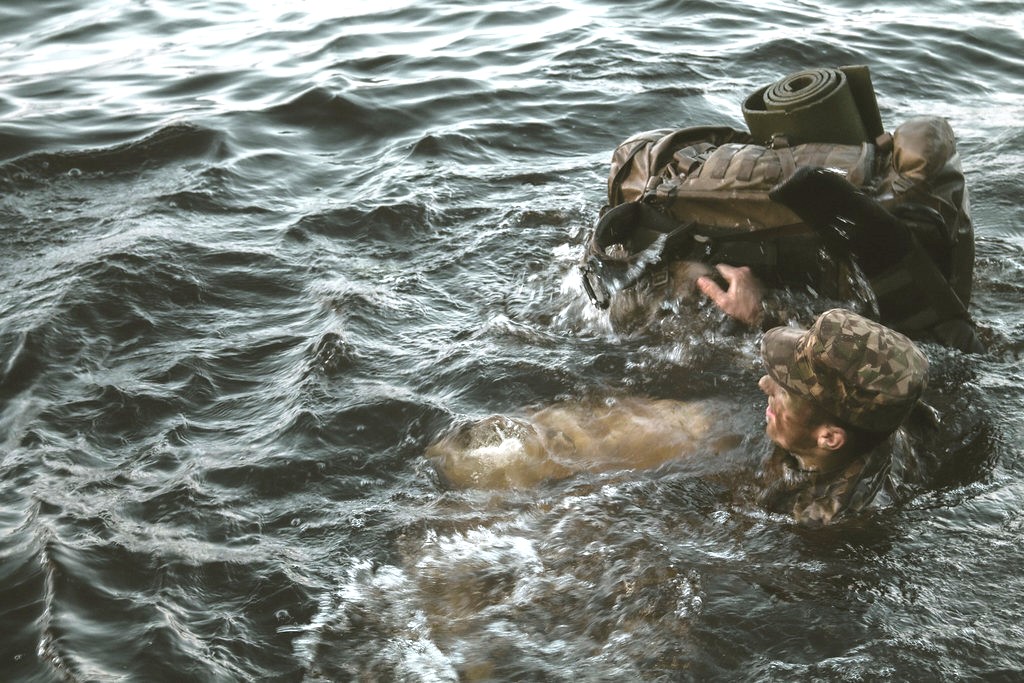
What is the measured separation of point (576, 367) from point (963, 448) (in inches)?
68.7

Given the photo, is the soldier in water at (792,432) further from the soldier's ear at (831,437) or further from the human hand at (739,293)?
the human hand at (739,293)

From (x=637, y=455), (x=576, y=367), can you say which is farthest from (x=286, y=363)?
(x=637, y=455)

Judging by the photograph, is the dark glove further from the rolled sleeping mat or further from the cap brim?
the cap brim

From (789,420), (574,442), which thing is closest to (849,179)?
(789,420)

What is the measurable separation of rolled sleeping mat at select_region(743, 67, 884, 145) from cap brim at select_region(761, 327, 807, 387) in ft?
3.67

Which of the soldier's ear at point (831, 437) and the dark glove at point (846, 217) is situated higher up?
the dark glove at point (846, 217)

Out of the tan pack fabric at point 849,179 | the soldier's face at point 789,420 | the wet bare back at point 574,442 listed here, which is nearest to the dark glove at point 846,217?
the tan pack fabric at point 849,179

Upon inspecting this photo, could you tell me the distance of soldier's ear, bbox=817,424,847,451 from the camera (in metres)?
4.00

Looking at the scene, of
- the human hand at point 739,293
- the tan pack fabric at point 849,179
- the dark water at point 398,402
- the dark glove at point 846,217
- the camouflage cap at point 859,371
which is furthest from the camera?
the human hand at point 739,293

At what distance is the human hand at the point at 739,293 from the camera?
4.93 metres

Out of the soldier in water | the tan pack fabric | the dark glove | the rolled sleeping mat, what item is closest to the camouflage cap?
the soldier in water

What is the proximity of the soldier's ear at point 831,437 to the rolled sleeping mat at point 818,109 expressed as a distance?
1.40 m

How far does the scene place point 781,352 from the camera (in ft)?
13.2

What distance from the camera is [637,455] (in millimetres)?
4812
